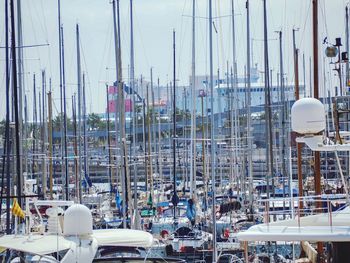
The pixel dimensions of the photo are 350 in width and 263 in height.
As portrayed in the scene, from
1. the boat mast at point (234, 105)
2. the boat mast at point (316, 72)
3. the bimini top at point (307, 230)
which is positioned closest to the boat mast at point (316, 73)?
the boat mast at point (316, 72)

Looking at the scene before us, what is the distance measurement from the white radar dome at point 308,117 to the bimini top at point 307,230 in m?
1.54

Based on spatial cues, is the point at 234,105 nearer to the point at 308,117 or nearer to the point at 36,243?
the point at 36,243

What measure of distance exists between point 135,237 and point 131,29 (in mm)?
19401

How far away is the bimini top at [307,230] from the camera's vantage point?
1167 centimetres

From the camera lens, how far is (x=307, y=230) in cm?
1218

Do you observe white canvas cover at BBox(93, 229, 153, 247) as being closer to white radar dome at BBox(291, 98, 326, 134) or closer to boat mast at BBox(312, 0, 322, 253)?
boat mast at BBox(312, 0, 322, 253)

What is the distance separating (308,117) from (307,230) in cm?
219

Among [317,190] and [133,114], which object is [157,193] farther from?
[317,190]

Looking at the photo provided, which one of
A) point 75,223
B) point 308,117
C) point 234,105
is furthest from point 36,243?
point 234,105

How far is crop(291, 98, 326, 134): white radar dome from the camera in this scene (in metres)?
13.4

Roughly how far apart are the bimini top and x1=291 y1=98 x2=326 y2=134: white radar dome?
5.06 feet

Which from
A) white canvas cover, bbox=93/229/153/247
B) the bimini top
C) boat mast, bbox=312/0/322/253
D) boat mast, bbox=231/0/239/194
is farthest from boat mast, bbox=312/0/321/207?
boat mast, bbox=231/0/239/194

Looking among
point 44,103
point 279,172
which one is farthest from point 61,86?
point 279,172

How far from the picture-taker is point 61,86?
36.5m
